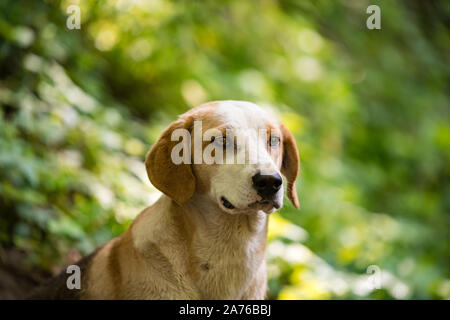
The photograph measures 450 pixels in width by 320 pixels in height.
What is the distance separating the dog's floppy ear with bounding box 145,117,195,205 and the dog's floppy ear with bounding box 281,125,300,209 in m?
0.58

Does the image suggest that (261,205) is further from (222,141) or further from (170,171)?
(170,171)

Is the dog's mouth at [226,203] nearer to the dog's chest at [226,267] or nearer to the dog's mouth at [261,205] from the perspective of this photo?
the dog's mouth at [261,205]

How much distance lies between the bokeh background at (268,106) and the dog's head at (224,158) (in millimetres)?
1685

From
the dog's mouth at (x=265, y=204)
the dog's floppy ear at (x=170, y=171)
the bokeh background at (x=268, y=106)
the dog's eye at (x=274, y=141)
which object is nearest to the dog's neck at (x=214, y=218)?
the dog's floppy ear at (x=170, y=171)

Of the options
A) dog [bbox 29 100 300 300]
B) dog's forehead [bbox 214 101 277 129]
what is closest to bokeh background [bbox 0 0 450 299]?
dog [bbox 29 100 300 300]

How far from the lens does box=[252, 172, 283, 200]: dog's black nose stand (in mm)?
2391

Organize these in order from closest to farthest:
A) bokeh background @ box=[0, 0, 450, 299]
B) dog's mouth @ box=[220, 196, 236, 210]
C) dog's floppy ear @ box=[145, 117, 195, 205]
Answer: dog's mouth @ box=[220, 196, 236, 210] < dog's floppy ear @ box=[145, 117, 195, 205] < bokeh background @ box=[0, 0, 450, 299]

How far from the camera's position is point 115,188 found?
502 cm

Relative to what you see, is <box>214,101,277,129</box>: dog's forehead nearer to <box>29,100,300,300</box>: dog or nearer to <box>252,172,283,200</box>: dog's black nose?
<box>29,100,300,300</box>: dog

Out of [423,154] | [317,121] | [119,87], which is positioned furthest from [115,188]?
[423,154]

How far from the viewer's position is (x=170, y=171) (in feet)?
8.73

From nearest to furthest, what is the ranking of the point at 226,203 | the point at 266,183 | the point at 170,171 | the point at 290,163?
the point at 266,183 → the point at 226,203 → the point at 170,171 → the point at 290,163

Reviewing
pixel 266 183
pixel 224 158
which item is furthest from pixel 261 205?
pixel 224 158

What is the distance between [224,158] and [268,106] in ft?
14.6
